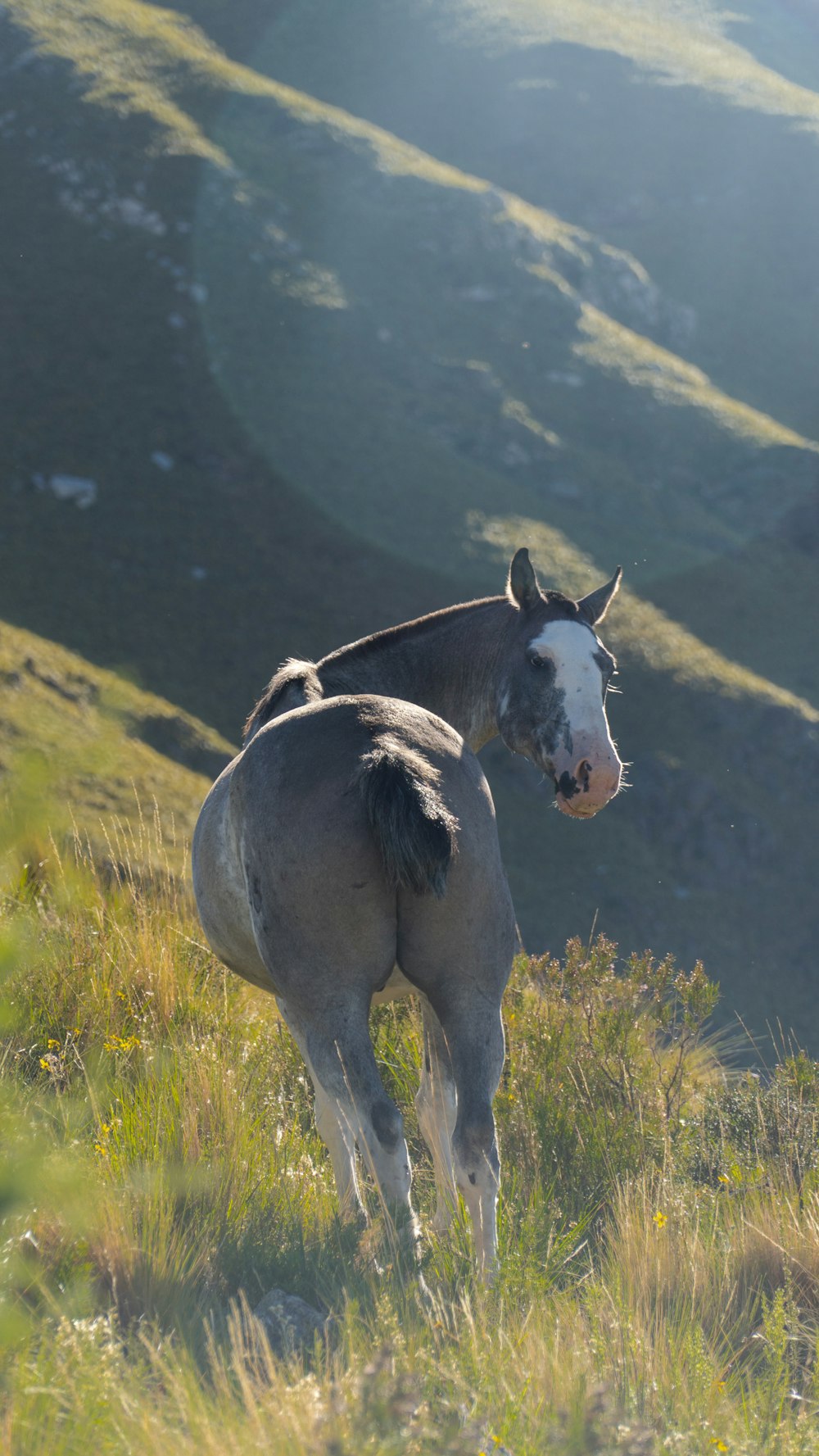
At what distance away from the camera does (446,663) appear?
20.5ft

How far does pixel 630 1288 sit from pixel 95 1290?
1.74 meters

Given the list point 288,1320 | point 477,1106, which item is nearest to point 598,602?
point 477,1106

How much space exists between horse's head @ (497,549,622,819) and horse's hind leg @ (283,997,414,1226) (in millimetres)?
1453

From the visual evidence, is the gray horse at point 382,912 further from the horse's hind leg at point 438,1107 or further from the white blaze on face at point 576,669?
the white blaze on face at point 576,669

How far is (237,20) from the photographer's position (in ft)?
397

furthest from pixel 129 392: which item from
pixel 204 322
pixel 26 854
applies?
pixel 26 854

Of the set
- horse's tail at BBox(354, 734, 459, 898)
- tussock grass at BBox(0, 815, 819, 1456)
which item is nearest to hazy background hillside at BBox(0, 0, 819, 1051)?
tussock grass at BBox(0, 815, 819, 1456)

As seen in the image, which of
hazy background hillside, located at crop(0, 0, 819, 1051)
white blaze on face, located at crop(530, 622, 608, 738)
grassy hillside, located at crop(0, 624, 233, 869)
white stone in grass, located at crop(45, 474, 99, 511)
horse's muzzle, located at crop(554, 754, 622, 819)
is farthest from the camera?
white stone in grass, located at crop(45, 474, 99, 511)

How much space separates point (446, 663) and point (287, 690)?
3.57 feet

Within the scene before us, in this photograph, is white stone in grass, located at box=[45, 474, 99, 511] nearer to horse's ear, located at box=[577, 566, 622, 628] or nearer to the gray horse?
horse's ear, located at box=[577, 566, 622, 628]

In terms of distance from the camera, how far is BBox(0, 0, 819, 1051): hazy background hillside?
187 feet

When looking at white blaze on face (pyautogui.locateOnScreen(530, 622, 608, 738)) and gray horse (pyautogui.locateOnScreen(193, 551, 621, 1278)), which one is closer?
gray horse (pyautogui.locateOnScreen(193, 551, 621, 1278))

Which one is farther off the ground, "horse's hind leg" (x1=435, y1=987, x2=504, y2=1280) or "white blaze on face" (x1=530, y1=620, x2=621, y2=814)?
"white blaze on face" (x1=530, y1=620, x2=621, y2=814)

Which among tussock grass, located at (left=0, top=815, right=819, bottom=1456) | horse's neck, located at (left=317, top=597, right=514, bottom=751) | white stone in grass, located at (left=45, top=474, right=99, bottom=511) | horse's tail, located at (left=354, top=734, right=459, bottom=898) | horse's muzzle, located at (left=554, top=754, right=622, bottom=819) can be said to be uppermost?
horse's tail, located at (left=354, top=734, right=459, bottom=898)
